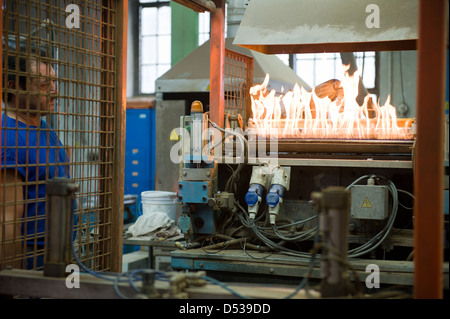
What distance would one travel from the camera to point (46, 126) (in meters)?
3.03

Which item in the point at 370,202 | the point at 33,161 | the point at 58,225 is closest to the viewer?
the point at 58,225

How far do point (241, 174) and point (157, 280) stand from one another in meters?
1.91

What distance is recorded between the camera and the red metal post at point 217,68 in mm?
4492

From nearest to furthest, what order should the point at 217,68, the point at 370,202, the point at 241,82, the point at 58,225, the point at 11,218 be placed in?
the point at 58,225 < the point at 11,218 < the point at 370,202 < the point at 217,68 < the point at 241,82

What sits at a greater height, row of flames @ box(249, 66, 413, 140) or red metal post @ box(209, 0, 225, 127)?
red metal post @ box(209, 0, 225, 127)

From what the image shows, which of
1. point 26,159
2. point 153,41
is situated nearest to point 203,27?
point 153,41

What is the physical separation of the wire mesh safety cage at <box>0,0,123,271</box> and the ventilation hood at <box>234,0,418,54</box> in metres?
1.29

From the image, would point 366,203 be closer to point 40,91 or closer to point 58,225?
point 58,225

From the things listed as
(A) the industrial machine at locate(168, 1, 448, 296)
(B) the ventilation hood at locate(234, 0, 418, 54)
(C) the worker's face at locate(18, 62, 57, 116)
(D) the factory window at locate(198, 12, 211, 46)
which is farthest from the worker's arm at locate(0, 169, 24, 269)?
(D) the factory window at locate(198, 12, 211, 46)

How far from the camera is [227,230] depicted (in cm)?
395

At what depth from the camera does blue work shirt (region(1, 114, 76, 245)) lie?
9.05ft

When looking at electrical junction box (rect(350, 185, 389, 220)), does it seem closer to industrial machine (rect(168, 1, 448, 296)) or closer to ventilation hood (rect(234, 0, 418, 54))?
industrial machine (rect(168, 1, 448, 296))

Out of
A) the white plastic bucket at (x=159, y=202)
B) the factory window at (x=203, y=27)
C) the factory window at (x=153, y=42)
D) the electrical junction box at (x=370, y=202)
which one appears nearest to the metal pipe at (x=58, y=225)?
the electrical junction box at (x=370, y=202)

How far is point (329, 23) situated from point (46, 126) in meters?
2.36
